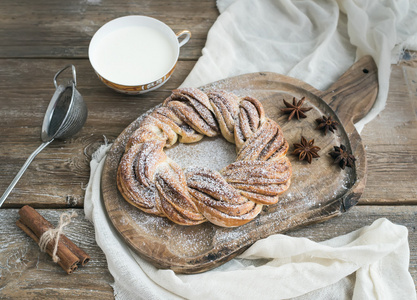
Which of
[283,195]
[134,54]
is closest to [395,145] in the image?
[283,195]

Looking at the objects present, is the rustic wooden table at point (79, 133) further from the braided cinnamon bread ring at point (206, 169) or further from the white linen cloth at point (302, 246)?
the braided cinnamon bread ring at point (206, 169)

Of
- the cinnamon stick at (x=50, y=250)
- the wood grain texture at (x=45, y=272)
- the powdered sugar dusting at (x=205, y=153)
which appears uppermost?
the powdered sugar dusting at (x=205, y=153)

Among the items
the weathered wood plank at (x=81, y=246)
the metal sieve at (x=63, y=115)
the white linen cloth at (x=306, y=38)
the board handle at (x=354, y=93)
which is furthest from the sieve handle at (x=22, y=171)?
the board handle at (x=354, y=93)

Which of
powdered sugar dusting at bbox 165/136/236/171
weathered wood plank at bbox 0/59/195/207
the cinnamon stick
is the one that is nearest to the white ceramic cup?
weathered wood plank at bbox 0/59/195/207

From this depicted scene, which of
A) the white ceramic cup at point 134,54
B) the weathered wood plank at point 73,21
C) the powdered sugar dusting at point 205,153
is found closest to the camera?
the powdered sugar dusting at point 205,153

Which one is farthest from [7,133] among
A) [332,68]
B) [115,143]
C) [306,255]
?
[332,68]

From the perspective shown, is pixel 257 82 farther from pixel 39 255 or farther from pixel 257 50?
pixel 39 255
